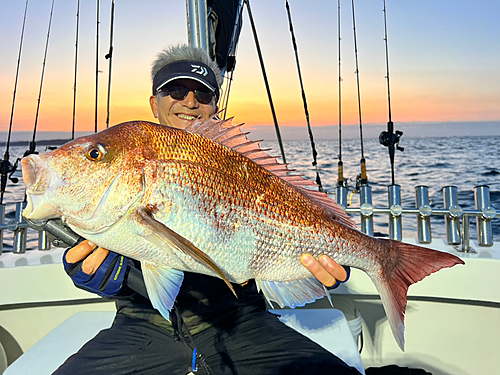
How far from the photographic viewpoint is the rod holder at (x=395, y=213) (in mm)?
2447

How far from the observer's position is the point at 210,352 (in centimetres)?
167

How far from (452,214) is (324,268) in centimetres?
149

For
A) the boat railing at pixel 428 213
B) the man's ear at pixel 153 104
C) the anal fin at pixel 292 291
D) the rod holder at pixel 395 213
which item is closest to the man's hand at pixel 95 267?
the anal fin at pixel 292 291

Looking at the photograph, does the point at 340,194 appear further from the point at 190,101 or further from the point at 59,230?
the point at 59,230

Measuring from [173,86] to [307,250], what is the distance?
138 cm

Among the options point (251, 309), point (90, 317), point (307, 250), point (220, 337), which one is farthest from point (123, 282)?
point (90, 317)

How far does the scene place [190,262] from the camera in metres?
1.15

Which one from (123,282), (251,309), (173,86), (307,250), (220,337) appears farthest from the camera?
(173,86)

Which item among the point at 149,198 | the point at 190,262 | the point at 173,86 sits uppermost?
the point at 173,86

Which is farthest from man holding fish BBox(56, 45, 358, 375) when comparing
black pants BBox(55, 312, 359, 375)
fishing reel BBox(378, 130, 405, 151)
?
fishing reel BBox(378, 130, 405, 151)

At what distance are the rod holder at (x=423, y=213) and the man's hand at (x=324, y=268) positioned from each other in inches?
50.7

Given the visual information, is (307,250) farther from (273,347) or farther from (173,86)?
(173,86)

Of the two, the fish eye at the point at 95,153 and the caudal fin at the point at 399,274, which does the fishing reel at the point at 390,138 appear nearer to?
the caudal fin at the point at 399,274

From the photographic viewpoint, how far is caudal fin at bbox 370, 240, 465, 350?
4.48 feet
